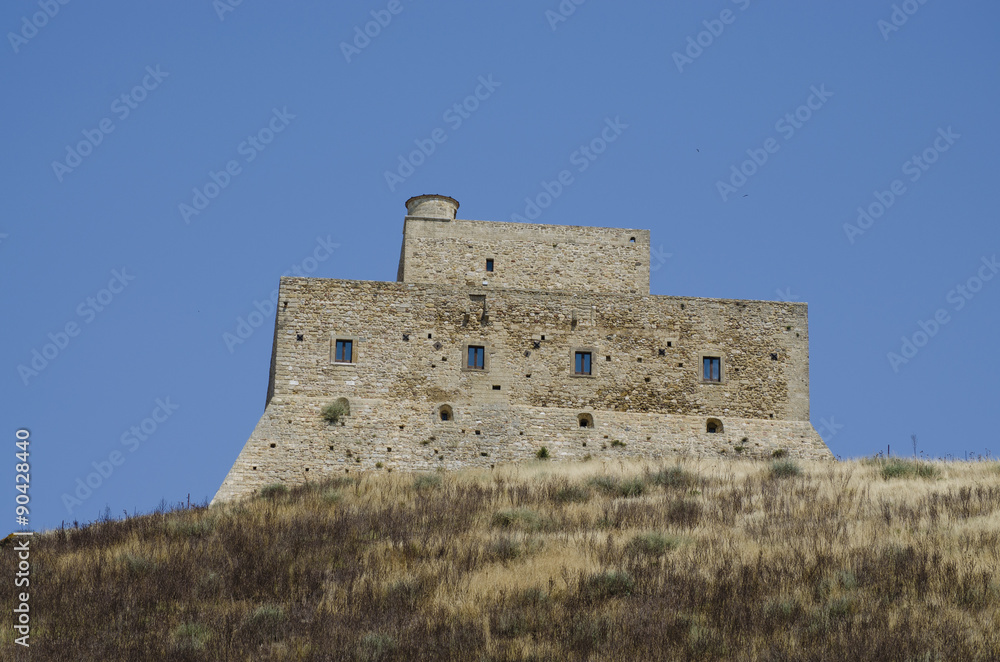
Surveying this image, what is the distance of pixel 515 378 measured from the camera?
1277 inches

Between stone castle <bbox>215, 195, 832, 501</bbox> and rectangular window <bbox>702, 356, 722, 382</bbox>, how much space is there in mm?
26

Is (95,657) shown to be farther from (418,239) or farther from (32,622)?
(418,239)

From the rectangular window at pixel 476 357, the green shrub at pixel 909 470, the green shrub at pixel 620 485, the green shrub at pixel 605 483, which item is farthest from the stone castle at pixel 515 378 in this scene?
the green shrub at pixel 909 470

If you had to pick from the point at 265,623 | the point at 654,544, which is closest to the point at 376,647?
the point at 265,623

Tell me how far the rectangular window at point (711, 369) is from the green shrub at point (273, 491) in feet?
37.4

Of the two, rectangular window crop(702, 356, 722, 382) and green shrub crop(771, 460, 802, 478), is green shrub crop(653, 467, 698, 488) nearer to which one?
green shrub crop(771, 460, 802, 478)

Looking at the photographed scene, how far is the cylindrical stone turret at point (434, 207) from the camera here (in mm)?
36375

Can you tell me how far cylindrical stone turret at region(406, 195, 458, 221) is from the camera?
119 feet

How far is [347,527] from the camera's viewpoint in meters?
22.7

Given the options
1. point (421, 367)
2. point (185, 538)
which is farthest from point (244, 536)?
point (421, 367)

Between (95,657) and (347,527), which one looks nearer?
(95,657)

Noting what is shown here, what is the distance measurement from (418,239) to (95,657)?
20463 millimetres

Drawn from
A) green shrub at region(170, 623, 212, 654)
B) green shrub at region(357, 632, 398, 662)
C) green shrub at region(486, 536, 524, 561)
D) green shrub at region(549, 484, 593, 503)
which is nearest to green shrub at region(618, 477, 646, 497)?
green shrub at region(549, 484, 593, 503)

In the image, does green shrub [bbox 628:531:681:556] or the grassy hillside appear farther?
green shrub [bbox 628:531:681:556]
